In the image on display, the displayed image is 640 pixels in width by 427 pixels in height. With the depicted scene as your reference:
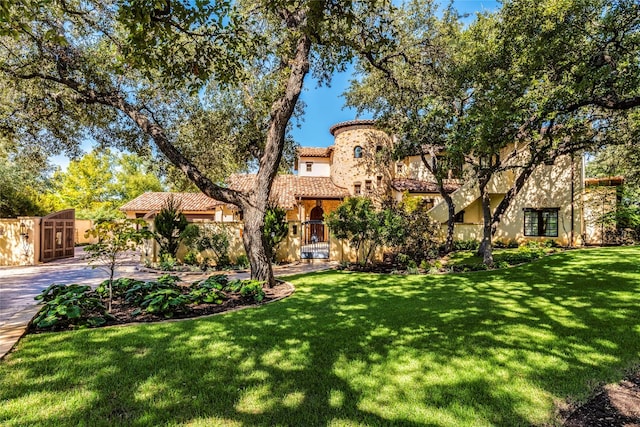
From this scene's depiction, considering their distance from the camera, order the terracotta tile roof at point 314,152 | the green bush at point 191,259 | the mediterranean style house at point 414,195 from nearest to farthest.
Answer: the green bush at point 191,259 → the mediterranean style house at point 414,195 → the terracotta tile roof at point 314,152

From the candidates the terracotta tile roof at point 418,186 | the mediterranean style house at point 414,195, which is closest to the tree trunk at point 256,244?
the mediterranean style house at point 414,195

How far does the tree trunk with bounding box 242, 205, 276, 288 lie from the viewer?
327 inches

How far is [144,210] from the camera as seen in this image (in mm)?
28422

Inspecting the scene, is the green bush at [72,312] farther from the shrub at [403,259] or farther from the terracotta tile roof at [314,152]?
the terracotta tile roof at [314,152]

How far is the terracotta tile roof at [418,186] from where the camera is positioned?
21.3 metres

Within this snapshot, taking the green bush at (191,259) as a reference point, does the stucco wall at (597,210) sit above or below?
above

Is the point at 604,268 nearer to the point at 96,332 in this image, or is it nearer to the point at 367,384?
the point at 367,384

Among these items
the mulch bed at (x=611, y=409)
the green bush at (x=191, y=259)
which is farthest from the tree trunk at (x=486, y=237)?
the green bush at (x=191, y=259)

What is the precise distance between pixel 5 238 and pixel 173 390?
16475 millimetres

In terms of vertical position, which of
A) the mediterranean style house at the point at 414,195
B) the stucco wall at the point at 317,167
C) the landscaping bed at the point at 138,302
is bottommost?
the landscaping bed at the point at 138,302

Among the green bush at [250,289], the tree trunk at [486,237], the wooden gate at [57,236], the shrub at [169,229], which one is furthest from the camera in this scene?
the wooden gate at [57,236]

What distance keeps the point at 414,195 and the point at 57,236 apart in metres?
20.0

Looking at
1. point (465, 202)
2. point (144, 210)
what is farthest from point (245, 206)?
point (144, 210)

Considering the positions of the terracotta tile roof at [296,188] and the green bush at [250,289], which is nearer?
the green bush at [250,289]
